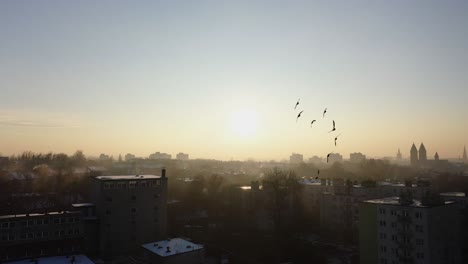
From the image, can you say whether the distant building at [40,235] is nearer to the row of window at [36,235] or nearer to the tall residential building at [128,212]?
the row of window at [36,235]

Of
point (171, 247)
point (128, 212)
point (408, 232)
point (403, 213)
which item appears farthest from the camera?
point (128, 212)

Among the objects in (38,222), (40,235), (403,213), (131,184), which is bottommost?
(40,235)

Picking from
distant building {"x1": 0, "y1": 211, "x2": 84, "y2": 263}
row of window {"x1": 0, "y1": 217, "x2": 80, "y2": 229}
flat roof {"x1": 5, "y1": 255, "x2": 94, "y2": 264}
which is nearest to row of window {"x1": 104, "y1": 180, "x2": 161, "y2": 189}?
distant building {"x1": 0, "y1": 211, "x2": 84, "y2": 263}

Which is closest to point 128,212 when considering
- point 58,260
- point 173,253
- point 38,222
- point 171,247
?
point 171,247

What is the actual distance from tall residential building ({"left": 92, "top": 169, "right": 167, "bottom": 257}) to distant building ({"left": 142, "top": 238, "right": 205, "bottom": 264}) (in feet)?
24.4

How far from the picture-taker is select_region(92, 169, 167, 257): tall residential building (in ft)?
163

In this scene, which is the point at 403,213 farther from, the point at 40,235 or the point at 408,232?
the point at 40,235

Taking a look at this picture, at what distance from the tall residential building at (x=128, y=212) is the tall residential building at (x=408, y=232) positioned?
92.6 ft

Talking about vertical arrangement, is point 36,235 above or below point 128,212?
below

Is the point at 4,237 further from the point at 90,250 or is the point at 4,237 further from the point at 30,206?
the point at 30,206

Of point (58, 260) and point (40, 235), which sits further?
point (40, 235)

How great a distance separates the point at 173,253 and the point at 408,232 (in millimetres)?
25235

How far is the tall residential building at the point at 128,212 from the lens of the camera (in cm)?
4953

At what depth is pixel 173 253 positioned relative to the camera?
4091cm
